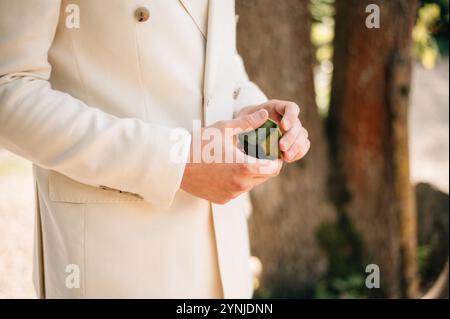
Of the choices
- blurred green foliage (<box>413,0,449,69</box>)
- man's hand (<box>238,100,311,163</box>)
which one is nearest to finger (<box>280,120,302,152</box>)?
man's hand (<box>238,100,311,163</box>)

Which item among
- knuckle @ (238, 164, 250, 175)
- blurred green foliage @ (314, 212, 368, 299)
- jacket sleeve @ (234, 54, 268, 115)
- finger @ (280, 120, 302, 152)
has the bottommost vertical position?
blurred green foliage @ (314, 212, 368, 299)

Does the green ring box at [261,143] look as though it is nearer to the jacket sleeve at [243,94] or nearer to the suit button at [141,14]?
the jacket sleeve at [243,94]

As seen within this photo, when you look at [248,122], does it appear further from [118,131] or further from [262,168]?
[118,131]

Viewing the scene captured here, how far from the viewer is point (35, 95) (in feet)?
4.08

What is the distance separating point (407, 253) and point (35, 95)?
2869mm

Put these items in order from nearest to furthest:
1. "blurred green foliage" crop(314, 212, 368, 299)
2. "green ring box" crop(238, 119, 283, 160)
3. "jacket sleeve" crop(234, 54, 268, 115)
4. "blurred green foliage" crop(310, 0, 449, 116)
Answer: "green ring box" crop(238, 119, 283, 160), "jacket sleeve" crop(234, 54, 268, 115), "blurred green foliage" crop(310, 0, 449, 116), "blurred green foliage" crop(314, 212, 368, 299)

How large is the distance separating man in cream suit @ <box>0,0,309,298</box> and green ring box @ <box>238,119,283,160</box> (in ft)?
0.13

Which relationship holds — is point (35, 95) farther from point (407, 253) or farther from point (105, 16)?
point (407, 253)

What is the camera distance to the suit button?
1342 mm

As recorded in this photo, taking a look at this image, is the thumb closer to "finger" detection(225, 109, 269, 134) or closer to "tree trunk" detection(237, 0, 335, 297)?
"finger" detection(225, 109, 269, 134)

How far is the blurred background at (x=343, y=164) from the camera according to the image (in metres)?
3.05
